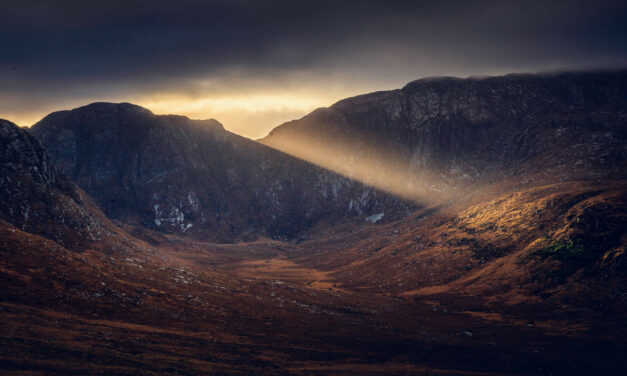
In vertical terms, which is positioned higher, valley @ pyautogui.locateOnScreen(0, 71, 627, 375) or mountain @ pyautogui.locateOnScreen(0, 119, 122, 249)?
mountain @ pyautogui.locateOnScreen(0, 119, 122, 249)

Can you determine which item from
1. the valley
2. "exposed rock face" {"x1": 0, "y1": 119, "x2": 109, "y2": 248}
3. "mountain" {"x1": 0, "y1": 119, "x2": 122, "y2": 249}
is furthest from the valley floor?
"exposed rock face" {"x1": 0, "y1": 119, "x2": 109, "y2": 248}

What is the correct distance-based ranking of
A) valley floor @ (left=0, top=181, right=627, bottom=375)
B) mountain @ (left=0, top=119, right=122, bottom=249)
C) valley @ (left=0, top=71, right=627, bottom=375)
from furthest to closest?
1. mountain @ (left=0, top=119, right=122, bottom=249)
2. valley @ (left=0, top=71, right=627, bottom=375)
3. valley floor @ (left=0, top=181, right=627, bottom=375)

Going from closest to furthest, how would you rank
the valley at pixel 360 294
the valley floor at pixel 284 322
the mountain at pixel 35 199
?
the valley floor at pixel 284 322, the valley at pixel 360 294, the mountain at pixel 35 199

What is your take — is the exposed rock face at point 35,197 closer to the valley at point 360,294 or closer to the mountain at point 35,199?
the mountain at point 35,199

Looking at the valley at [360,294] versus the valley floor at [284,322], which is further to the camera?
the valley at [360,294]

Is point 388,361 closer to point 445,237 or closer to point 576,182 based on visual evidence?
point 445,237

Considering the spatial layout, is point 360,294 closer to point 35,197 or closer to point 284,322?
point 284,322

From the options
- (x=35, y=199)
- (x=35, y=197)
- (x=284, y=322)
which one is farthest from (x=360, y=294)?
(x=35, y=197)

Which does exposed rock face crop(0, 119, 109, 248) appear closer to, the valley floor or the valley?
the valley

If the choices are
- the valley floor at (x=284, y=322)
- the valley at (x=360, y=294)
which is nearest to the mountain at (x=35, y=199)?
the valley at (x=360, y=294)
